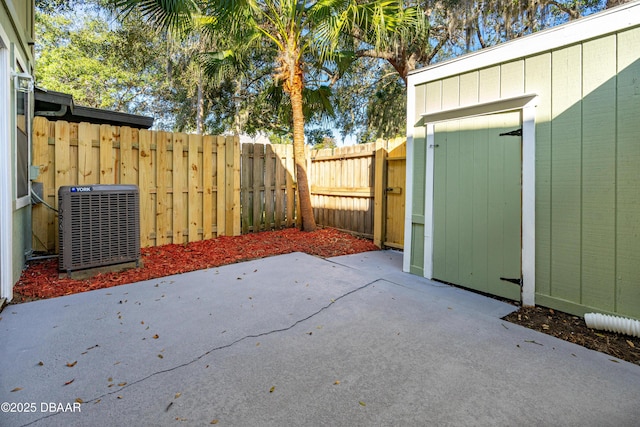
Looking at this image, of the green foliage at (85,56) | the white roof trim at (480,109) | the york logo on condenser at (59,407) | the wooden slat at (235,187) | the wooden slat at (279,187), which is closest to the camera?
the york logo on condenser at (59,407)

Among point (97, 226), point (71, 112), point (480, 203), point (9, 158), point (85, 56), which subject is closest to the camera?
point (9, 158)

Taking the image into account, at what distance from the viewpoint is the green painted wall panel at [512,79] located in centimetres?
308

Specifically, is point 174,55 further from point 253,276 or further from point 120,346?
point 120,346

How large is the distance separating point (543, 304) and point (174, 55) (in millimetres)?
13447

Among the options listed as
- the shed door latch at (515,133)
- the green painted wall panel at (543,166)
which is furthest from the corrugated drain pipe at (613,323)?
the shed door latch at (515,133)

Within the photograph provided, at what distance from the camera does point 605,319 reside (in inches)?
98.3

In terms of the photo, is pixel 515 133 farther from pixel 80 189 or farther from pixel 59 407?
pixel 80 189

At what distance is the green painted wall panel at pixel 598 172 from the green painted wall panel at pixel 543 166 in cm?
25

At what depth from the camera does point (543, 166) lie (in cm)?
294

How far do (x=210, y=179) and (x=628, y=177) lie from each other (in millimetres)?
5309

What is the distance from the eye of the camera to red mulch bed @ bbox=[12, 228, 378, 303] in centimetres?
336

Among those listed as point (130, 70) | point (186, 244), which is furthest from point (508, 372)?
point (130, 70)

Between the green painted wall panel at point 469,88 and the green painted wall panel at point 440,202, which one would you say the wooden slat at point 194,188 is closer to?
the green painted wall panel at point 440,202

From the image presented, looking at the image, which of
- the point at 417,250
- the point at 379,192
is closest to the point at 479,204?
the point at 417,250
